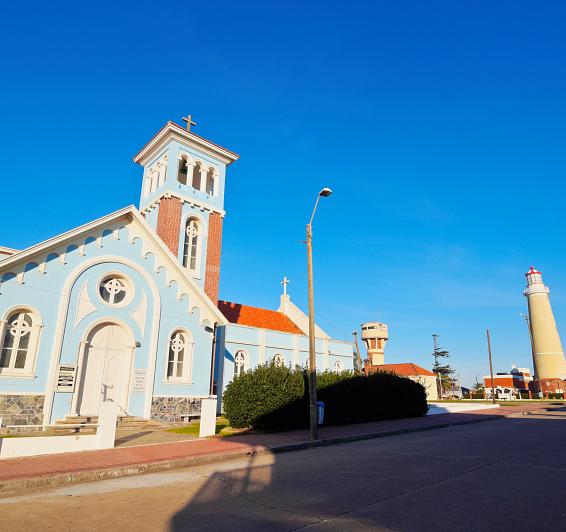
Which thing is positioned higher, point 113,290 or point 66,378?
point 113,290

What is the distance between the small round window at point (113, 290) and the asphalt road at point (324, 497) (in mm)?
10139

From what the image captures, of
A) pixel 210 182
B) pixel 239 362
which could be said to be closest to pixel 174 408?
pixel 239 362

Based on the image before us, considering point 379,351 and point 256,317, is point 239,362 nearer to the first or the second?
point 256,317

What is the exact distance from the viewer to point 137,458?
10633 mm

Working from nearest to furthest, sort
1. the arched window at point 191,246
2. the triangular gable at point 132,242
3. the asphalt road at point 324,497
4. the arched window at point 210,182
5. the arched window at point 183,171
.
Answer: the asphalt road at point 324,497, the triangular gable at point 132,242, the arched window at point 191,246, the arched window at point 183,171, the arched window at point 210,182

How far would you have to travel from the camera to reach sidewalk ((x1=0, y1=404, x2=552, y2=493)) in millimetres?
8758

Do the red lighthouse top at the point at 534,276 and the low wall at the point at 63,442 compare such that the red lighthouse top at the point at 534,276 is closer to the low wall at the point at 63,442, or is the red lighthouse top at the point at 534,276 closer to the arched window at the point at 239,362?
the arched window at the point at 239,362

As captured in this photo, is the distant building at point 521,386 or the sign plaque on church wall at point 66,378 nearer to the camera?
the sign plaque on church wall at point 66,378

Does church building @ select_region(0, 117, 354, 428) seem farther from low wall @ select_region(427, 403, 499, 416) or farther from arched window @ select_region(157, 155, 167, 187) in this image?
low wall @ select_region(427, 403, 499, 416)

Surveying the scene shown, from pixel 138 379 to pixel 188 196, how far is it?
37.4 feet

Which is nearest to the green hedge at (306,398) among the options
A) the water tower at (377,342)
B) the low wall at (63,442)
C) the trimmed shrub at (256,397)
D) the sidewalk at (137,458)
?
the trimmed shrub at (256,397)

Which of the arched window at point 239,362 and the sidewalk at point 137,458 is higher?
the arched window at point 239,362

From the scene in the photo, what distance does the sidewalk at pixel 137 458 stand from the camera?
8.76 metres

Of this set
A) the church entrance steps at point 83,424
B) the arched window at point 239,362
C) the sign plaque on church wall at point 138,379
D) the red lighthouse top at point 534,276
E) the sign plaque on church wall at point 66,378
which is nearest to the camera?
the church entrance steps at point 83,424
